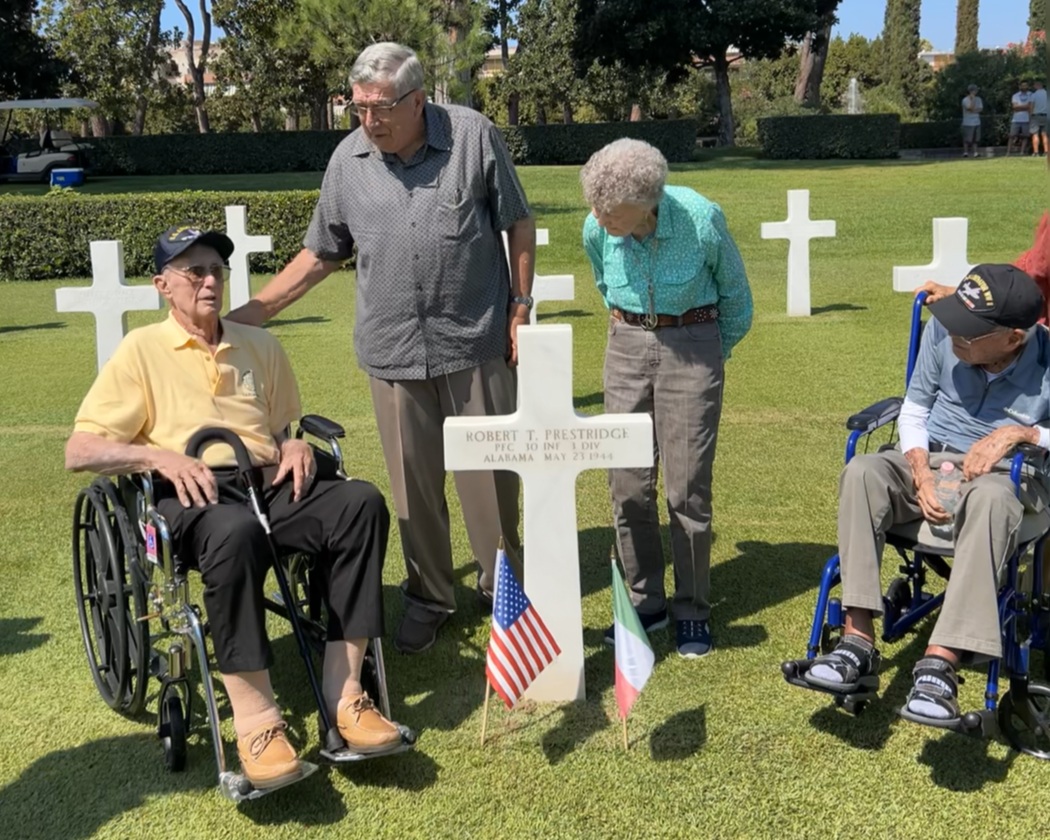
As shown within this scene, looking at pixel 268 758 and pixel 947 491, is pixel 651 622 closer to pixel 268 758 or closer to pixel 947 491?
pixel 947 491

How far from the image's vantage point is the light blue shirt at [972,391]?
3500mm

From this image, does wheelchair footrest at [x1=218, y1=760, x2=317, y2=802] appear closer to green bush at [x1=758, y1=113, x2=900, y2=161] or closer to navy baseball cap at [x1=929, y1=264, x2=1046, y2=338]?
navy baseball cap at [x1=929, y1=264, x2=1046, y2=338]

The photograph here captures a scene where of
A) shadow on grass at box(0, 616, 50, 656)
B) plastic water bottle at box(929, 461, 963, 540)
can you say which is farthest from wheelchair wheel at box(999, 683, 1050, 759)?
shadow on grass at box(0, 616, 50, 656)

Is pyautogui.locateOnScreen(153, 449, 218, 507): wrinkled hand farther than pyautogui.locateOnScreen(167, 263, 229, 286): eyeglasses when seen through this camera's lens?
No

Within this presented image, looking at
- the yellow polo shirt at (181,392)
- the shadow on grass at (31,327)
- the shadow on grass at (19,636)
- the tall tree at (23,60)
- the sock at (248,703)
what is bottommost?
the shadow on grass at (19,636)

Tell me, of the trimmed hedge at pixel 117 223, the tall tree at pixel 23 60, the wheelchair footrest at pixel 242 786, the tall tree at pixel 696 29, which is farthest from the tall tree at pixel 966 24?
the wheelchair footrest at pixel 242 786

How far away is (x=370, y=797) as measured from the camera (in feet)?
10.2

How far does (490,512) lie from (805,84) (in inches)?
1359

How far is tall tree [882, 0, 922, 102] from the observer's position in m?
42.6

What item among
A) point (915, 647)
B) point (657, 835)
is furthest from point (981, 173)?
point (657, 835)

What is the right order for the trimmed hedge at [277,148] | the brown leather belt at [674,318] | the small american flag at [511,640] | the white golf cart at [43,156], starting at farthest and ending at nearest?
the trimmed hedge at [277,148] < the white golf cart at [43,156] < the brown leather belt at [674,318] < the small american flag at [511,640]

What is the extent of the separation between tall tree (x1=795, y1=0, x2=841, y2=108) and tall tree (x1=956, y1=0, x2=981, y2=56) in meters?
11.4

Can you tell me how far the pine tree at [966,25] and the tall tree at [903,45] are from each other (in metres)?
3.43

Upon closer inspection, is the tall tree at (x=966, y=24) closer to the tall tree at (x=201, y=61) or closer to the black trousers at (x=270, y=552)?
the tall tree at (x=201, y=61)
